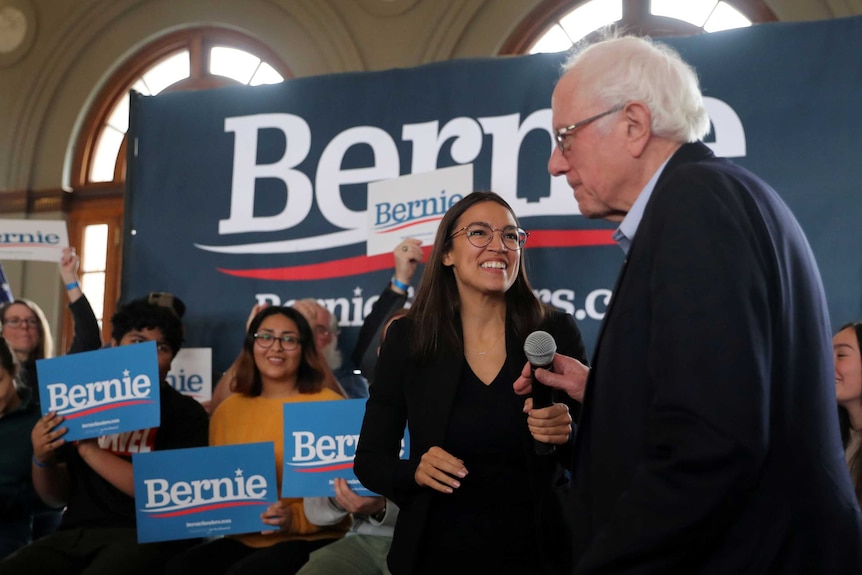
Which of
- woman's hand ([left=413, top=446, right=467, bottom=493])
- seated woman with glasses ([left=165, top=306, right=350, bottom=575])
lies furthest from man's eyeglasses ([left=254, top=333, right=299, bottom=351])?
woman's hand ([left=413, top=446, right=467, bottom=493])

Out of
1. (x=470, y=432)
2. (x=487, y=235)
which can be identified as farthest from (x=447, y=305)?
(x=470, y=432)

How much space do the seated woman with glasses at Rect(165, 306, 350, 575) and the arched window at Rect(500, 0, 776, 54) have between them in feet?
10.1

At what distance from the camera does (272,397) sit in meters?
3.57

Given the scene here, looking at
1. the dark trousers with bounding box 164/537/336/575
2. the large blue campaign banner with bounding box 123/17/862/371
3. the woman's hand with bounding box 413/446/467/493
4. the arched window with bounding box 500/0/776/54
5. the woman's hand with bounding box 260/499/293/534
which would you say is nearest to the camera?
the woman's hand with bounding box 413/446/467/493

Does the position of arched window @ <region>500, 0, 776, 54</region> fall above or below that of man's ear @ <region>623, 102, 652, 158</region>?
above

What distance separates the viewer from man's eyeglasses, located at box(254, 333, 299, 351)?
3558 millimetres

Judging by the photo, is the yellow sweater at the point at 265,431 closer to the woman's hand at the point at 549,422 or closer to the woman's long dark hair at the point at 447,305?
the woman's long dark hair at the point at 447,305

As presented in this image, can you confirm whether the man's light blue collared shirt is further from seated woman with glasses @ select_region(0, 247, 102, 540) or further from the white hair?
seated woman with glasses @ select_region(0, 247, 102, 540)

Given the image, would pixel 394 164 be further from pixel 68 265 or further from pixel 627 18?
pixel 627 18

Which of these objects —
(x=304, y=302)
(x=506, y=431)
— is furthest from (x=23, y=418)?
(x=506, y=431)

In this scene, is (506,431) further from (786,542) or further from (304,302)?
(304,302)

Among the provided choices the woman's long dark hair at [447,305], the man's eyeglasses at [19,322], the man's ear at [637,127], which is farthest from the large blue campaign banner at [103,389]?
the man's ear at [637,127]

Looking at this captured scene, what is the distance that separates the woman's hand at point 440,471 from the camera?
6.71 ft

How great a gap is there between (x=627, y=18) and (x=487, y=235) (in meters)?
3.91
